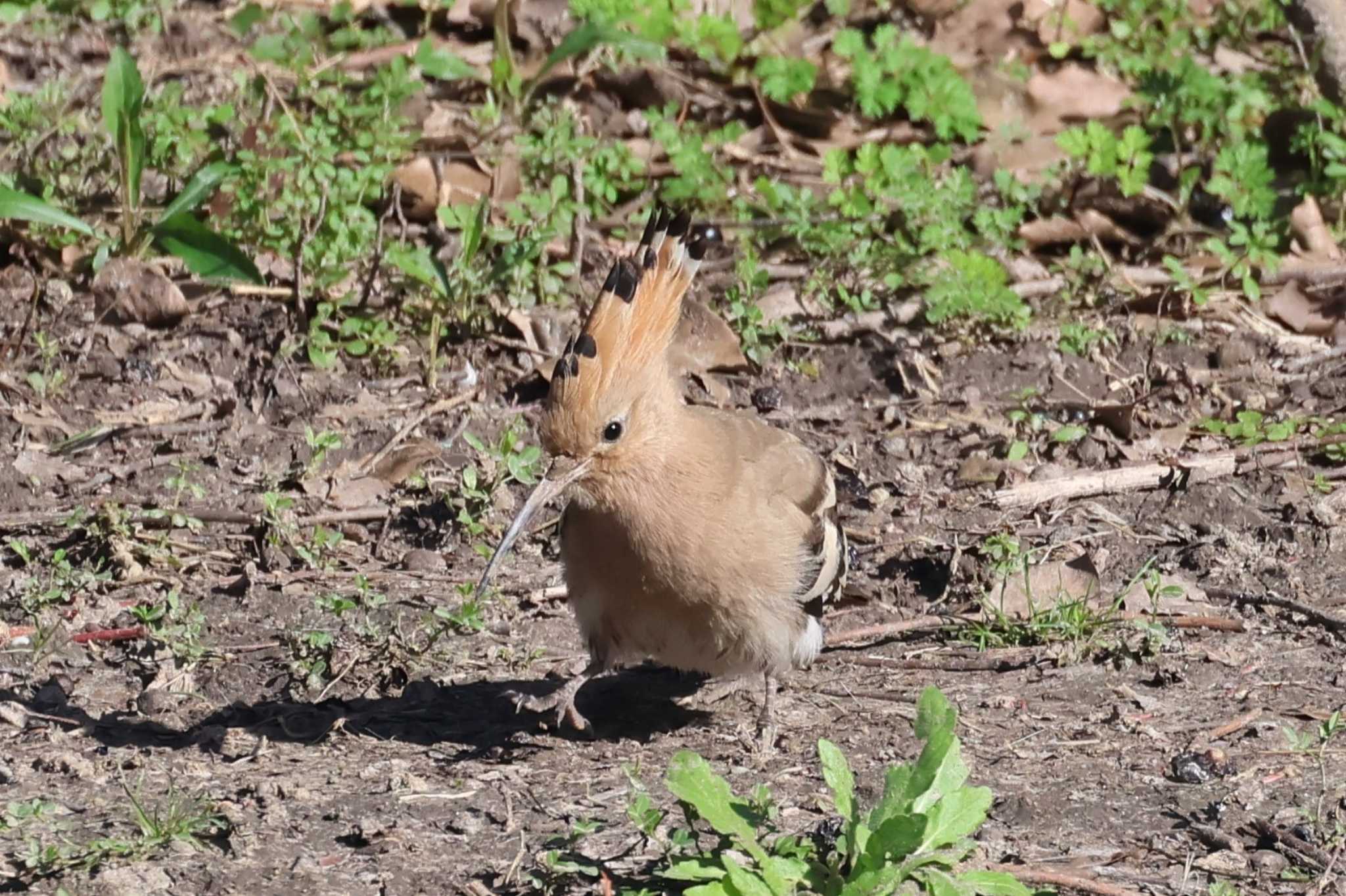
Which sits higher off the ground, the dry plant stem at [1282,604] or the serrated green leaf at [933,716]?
the serrated green leaf at [933,716]

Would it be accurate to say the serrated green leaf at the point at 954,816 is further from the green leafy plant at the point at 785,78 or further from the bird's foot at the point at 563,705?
the green leafy plant at the point at 785,78

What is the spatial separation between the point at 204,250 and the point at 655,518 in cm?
221

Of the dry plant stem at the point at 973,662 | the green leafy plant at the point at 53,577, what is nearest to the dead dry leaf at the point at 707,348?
the dry plant stem at the point at 973,662

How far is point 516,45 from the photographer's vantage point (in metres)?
6.70

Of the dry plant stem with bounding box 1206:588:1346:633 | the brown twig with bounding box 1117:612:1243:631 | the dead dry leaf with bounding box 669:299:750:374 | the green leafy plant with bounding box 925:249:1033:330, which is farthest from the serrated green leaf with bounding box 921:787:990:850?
the green leafy plant with bounding box 925:249:1033:330

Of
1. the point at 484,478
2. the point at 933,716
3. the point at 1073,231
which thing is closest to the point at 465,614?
the point at 484,478

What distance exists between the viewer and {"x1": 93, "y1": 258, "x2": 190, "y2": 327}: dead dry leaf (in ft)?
17.1

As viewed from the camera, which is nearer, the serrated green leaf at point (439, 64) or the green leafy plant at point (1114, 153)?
the green leafy plant at point (1114, 153)

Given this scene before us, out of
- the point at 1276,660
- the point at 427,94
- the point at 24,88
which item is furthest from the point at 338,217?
the point at 1276,660

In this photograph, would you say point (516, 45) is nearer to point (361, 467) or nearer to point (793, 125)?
A: point (793, 125)

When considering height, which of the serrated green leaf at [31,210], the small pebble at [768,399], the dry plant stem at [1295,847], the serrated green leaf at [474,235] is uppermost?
the serrated green leaf at [31,210]

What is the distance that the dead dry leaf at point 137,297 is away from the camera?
522 cm

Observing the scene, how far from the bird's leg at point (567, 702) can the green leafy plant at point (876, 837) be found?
951mm

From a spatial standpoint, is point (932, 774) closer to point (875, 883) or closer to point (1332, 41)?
point (875, 883)
